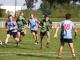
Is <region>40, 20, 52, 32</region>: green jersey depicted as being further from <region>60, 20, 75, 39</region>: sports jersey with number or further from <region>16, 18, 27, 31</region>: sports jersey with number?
<region>60, 20, 75, 39</region>: sports jersey with number

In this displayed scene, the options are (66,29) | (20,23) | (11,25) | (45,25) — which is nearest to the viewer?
(66,29)

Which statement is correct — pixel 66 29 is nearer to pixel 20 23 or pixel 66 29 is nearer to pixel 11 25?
pixel 11 25

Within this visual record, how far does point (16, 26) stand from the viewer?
81.5 feet

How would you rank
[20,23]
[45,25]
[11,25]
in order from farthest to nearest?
1. [20,23]
2. [11,25]
3. [45,25]

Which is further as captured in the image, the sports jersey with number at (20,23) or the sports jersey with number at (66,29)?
the sports jersey with number at (20,23)

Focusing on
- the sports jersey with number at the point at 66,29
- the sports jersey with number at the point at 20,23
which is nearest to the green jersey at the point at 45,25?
the sports jersey with number at the point at 20,23

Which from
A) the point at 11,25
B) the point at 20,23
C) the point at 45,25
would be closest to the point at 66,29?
the point at 45,25

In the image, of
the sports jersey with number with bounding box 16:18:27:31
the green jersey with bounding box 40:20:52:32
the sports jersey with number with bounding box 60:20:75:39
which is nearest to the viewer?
the sports jersey with number with bounding box 60:20:75:39

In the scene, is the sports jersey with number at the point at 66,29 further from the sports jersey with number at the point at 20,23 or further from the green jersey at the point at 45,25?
the sports jersey with number at the point at 20,23

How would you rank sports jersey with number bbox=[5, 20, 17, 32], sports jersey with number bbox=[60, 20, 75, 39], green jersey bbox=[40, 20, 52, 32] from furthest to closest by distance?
sports jersey with number bbox=[5, 20, 17, 32] → green jersey bbox=[40, 20, 52, 32] → sports jersey with number bbox=[60, 20, 75, 39]

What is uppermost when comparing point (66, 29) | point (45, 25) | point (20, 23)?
point (66, 29)

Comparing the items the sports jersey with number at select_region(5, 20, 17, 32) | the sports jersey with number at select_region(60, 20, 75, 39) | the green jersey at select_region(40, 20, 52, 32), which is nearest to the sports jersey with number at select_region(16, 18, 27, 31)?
the sports jersey with number at select_region(5, 20, 17, 32)

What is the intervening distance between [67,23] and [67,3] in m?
82.8

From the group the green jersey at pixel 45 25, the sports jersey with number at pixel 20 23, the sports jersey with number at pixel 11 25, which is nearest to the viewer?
the green jersey at pixel 45 25
